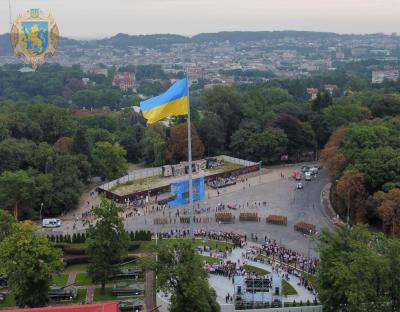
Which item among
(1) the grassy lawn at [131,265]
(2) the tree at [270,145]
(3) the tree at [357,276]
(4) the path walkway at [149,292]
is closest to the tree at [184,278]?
(4) the path walkway at [149,292]

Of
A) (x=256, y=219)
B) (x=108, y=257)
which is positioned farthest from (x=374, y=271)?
(x=256, y=219)

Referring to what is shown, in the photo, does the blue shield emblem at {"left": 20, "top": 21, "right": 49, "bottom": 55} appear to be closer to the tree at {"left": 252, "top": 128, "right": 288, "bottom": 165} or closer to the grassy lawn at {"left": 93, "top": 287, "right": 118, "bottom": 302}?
the tree at {"left": 252, "top": 128, "right": 288, "bottom": 165}

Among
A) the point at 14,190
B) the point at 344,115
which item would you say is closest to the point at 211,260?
the point at 14,190

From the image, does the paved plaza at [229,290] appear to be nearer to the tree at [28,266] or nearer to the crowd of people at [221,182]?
the tree at [28,266]

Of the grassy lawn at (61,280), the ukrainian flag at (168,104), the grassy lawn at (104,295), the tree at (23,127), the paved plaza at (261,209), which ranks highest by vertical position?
the ukrainian flag at (168,104)

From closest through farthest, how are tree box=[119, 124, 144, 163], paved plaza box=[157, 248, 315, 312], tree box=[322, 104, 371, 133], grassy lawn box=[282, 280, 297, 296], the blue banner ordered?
paved plaza box=[157, 248, 315, 312], grassy lawn box=[282, 280, 297, 296], the blue banner, tree box=[322, 104, 371, 133], tree box=[119, 124, 144, 163]

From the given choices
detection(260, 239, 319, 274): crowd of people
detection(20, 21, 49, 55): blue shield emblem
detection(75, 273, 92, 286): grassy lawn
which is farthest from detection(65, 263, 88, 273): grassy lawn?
detection(20, 21, 49, 55): blue shield emblem
